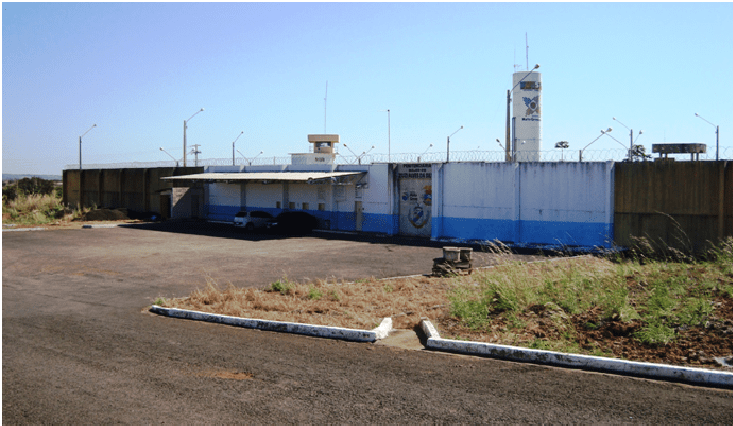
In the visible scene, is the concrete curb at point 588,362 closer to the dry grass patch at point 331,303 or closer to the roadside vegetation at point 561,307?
the roadside vegetation at point 561,307

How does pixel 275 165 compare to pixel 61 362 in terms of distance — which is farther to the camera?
pixel 275 165

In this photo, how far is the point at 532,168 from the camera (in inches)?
1150

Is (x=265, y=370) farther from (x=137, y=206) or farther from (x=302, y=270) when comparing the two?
(x=137, y=206)

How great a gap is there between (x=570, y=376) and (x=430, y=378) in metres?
1.85

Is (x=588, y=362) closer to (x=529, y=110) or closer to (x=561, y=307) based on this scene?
(x=561, y=307)

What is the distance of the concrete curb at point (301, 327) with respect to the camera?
9.77 meters

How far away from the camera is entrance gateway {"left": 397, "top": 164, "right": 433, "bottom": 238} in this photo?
3328 centimetres

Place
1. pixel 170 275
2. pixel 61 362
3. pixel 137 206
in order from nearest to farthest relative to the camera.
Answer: pixel 61 362
pixel 170 275
pixel 137 206

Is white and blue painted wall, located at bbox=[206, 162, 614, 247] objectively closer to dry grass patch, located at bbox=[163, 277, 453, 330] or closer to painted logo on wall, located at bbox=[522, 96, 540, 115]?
painted logo on wall, located at bbox=[522, 96, 540, 115]

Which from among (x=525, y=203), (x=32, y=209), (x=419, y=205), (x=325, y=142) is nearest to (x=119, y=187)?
(x=32, y=209)

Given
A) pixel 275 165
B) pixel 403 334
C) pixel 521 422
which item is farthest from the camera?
pixel 275 165

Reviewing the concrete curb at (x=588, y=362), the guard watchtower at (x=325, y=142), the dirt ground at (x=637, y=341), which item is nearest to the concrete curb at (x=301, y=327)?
the concrete curb at (x=588, y=362)

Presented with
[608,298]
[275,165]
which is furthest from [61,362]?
[275,165]

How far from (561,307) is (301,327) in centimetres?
480
